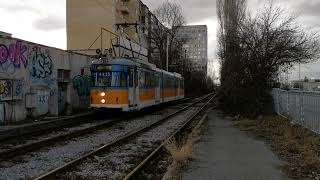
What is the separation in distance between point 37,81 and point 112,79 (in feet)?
12.0

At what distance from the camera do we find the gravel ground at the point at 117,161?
10.4m

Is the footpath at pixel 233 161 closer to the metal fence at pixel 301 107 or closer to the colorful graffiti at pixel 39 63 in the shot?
the metal fence at pixel 301 107

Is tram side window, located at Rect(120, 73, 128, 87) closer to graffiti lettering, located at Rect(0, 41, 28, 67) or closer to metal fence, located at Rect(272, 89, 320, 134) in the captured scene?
graffiti lettering, located at Rect(0, 41, 28, 67)

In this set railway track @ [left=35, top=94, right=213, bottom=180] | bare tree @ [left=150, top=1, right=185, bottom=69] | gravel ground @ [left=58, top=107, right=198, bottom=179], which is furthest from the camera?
bare tree @ [left=150, top=1, right=185, bottom=69]

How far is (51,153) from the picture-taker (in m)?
13.4

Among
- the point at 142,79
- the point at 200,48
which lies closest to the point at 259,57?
the point at 142,79

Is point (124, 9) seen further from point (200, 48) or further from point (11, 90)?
point (11, 90)

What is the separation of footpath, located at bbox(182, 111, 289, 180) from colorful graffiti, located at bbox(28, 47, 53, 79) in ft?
36.7

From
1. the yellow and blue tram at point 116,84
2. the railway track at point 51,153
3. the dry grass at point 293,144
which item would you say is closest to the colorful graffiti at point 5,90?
the railway track at point 51,153

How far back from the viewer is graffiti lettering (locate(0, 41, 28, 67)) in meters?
21.4

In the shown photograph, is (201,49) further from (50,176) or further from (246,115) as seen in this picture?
(50,176)

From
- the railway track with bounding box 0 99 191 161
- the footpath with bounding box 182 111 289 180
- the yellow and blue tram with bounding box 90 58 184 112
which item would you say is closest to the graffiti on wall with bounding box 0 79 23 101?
the railway track with bounding box 0 99 191 161

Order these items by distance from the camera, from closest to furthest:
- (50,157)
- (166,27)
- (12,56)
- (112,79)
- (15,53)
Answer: (50,157) < (12,56) < (15,53) < (112,79) < (166,27)

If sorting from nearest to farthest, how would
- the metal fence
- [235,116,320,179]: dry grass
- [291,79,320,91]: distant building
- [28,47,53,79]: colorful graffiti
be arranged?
1. [235,116,320,179]: dry grass
2. the metal fence
3. [28,47,53,79]: colorful graffiti
4. [291,79,320,91]: distant building
